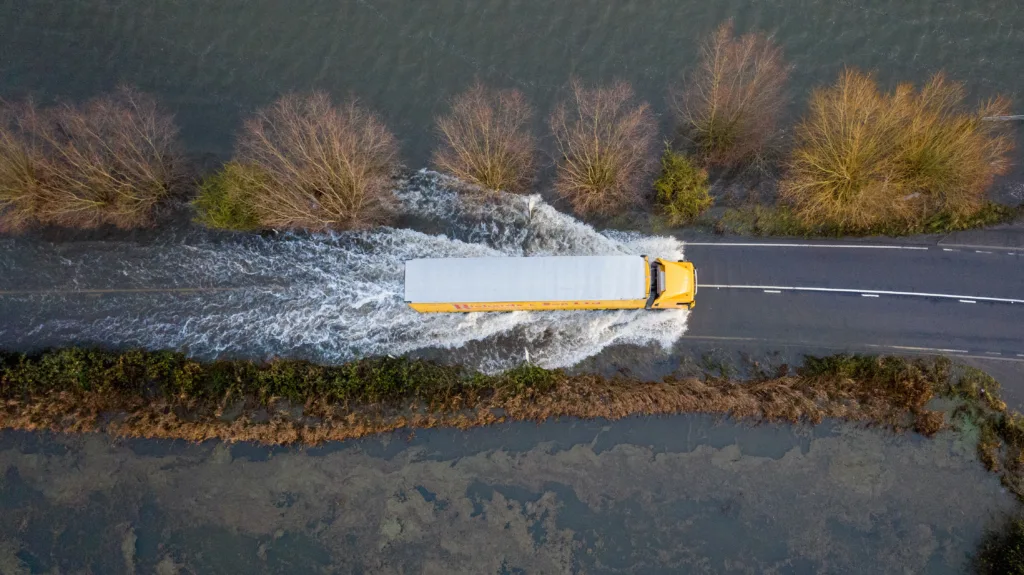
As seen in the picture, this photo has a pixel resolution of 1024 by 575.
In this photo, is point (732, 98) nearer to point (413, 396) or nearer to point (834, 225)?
point (834, 225)

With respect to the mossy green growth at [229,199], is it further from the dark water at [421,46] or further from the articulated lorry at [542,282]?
the articulated lorry at [542,282]

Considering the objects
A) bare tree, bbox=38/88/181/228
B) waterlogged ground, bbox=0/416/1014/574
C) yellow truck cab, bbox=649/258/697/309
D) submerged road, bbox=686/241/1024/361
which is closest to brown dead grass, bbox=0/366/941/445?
waterlogged ground, bbox=0/416/1014/574

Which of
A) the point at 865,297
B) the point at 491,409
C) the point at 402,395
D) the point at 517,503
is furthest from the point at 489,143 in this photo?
the point at 865,297

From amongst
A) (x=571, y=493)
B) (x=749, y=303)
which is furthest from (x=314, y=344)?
(x=749, y=303)

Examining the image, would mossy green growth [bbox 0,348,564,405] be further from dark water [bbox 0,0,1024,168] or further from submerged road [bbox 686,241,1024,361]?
dark water [bbox 0,0,1024,168]

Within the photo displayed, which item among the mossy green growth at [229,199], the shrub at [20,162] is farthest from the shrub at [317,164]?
the shrub at [20,162]

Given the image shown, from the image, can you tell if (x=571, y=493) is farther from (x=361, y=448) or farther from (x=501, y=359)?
(x=361, y=448)
